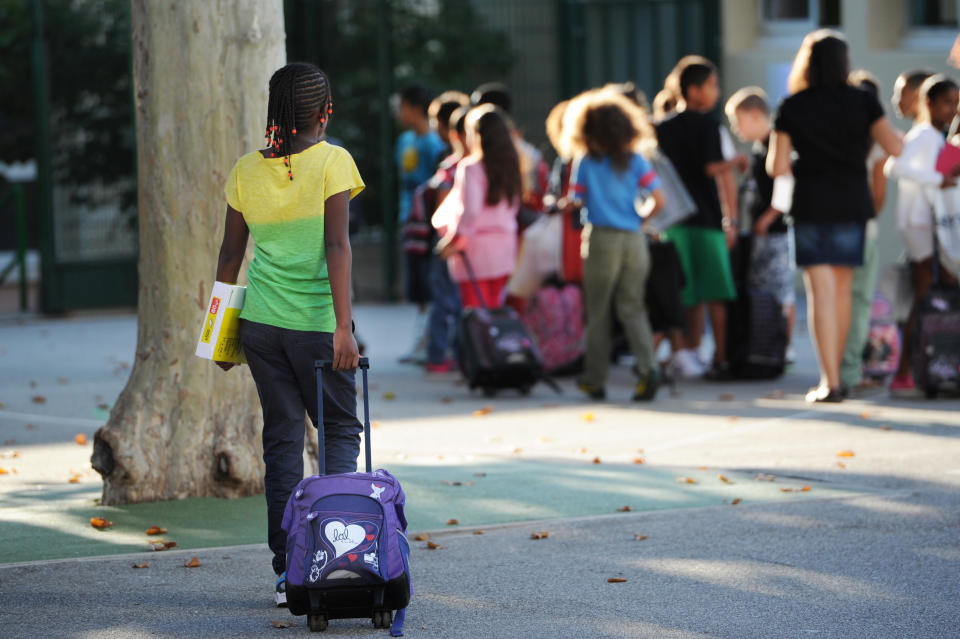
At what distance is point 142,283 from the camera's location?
21.7 feet

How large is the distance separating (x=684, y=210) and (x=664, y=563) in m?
4.97

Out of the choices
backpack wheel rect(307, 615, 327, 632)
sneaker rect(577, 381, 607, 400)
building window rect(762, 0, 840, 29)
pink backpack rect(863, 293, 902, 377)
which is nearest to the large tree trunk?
backpack wheel rect(307, 615, 327, 632)

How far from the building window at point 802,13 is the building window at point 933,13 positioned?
0.84 m

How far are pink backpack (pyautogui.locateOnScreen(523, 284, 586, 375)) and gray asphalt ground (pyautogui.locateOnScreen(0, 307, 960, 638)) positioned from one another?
2.32 meters

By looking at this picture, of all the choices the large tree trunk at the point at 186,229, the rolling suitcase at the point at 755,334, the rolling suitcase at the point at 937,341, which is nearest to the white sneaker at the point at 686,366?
the rolling suitcase at the point at 755,334

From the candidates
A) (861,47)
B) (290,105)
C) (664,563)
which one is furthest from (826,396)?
(861,47)

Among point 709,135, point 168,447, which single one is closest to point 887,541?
point 168,447

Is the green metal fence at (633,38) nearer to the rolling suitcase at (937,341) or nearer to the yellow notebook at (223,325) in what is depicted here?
the rolling suitcase at (937,341)

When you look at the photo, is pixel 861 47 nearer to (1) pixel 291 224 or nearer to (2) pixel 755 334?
(2) pixel 755 334

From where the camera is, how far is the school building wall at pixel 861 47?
50.4 ft

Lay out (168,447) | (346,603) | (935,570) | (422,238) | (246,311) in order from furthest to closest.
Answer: (422,238)
(168,447)
(935,570)
(246,311)
(346,603)

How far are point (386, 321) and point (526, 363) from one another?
5592 mm

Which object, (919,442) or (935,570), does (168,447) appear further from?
(919,442)

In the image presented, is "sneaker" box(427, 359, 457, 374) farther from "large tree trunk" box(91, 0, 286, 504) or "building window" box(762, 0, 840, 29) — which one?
"building window" box(762, 0, 840, 29)
